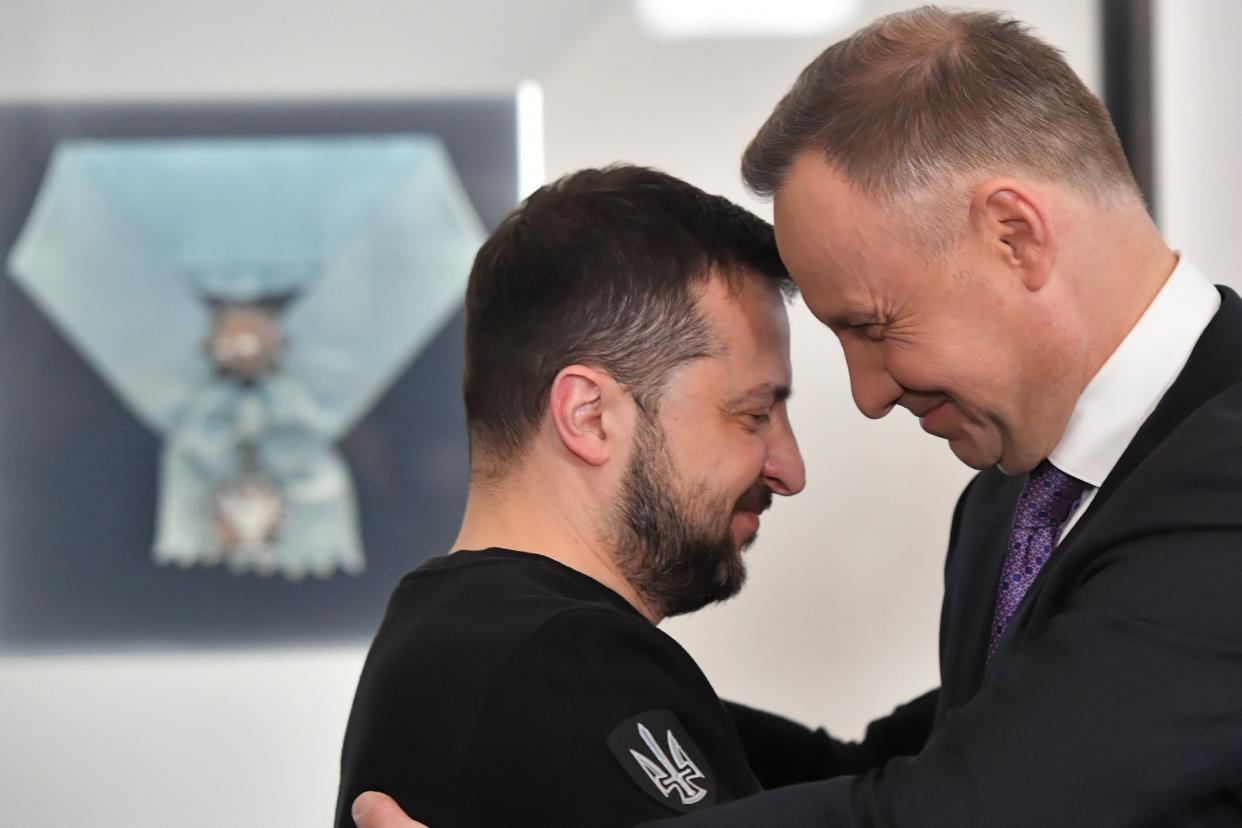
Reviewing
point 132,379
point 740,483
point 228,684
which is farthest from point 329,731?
point 740,483

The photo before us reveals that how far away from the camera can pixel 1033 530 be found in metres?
1.46

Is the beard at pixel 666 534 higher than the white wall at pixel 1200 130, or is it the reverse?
the white wall at pixel 1200 130

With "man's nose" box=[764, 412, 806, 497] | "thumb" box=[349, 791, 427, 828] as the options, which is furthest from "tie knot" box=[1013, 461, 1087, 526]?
"thumb" box=[349, 791, 427, 828]

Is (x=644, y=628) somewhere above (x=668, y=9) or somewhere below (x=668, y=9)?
below

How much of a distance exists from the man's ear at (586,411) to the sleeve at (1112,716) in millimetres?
454

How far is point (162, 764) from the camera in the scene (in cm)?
278

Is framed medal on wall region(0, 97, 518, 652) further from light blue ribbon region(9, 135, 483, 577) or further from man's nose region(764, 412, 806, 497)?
man's nose region(764, 412, 806, 497)

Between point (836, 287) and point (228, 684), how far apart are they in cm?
185

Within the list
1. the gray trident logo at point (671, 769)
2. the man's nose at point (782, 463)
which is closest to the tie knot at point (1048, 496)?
the man's nose at point (782, 463)

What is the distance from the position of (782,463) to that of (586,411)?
0.27 meters

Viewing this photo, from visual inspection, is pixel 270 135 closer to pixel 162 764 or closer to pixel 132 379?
pixel 132 379

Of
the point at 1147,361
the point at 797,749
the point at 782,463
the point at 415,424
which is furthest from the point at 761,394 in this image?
the point at 415,424

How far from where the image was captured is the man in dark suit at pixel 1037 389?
1.08m

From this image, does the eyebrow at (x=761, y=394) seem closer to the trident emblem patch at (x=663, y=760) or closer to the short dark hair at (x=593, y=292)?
the short dark hair at (x=593, y=292)
